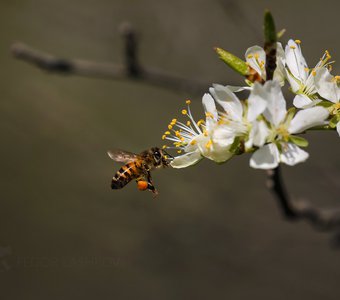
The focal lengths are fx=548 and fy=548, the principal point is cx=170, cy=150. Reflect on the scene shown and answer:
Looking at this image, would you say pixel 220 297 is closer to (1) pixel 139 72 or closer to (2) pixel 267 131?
(1) pixel 139 72

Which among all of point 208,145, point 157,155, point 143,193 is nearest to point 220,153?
point 208,145

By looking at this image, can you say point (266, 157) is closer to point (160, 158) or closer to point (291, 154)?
point (291, 154)

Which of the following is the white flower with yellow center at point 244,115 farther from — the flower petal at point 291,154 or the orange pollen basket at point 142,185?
the orange pollen basket at point 142,185

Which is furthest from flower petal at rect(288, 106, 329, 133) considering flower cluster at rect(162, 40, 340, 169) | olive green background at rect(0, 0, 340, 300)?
olive green background at rect(0, 0, 340, 300)

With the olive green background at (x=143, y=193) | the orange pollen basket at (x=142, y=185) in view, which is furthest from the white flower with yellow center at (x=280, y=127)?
the olive green background at (x=143, y=193)

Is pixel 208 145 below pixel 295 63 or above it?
below

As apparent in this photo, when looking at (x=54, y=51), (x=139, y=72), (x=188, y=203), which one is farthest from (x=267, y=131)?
(x=54, y=51)

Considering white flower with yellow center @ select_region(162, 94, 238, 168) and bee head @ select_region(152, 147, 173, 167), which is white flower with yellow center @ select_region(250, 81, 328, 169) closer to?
white flower with yellow center @ select_region(162, 94, 238, 168)
